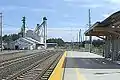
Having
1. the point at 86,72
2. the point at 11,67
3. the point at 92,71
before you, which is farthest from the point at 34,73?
the point at 11,67

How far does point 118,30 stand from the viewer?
3422 centimetres

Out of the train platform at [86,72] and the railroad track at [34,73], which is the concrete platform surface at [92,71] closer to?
the train platform at [86,72]

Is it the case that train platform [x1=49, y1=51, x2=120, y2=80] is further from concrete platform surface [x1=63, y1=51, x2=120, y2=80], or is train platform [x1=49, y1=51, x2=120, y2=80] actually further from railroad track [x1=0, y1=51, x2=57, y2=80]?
railroad track [x1=0, y1=51, x2=57, y2=80]

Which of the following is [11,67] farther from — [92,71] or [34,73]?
[92,71]

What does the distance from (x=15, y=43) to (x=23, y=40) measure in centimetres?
537

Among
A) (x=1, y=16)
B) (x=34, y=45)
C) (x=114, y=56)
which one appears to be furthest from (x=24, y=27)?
(x=114, y=56)

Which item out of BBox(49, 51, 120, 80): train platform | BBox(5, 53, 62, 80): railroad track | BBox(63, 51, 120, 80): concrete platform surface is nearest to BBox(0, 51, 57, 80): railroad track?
BBox(5, 53, 62, 80): railroad track

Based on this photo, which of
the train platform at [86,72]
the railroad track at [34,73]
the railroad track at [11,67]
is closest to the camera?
the train platform at [86,72]

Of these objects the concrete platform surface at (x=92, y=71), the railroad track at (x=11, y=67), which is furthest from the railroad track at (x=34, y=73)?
the concrete platform surface at (x=92, y=71)

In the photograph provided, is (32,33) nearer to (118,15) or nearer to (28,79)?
(118,15)

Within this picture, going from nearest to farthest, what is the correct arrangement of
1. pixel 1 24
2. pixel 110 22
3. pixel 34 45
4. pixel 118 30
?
pixel 118 30, pixel 110 22, pixel 1 24, pixel 34 45

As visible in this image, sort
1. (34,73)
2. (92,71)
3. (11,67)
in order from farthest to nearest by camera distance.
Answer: (11,67), (92,71), (34,73)

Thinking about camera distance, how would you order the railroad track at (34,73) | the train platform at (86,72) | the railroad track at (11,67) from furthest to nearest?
the railroad track at (11,67)
the railroad track at (34,73)
the train platform at (86,72)

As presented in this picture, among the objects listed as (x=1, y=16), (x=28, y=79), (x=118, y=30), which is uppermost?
(x=1, y=16)
